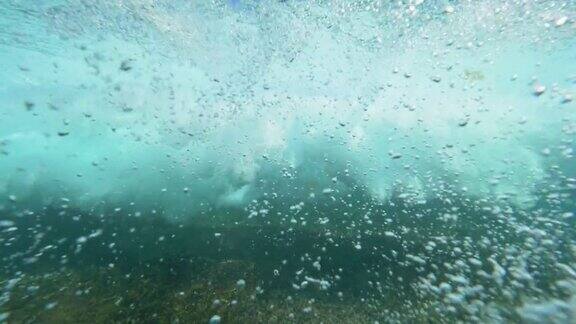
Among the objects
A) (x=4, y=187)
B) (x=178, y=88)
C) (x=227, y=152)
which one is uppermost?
Result: (x=178, y=88)

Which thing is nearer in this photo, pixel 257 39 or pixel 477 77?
pixel 257 39

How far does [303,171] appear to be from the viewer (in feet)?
57.1

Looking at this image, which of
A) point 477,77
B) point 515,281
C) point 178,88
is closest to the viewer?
point 515,281

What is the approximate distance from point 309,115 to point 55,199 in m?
16.8

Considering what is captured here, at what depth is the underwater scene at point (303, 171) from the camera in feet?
23.7

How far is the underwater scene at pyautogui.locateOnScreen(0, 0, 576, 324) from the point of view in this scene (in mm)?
7211

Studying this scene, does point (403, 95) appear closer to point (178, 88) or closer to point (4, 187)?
point (178, 88)

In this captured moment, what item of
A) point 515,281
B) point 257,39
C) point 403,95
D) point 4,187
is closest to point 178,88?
point 257,39

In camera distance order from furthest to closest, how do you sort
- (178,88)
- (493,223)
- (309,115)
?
1. (309,115)
2. (178,88)
3. (493,223)

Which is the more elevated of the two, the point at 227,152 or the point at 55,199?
the point at 227,152

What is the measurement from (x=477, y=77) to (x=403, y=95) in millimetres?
4155

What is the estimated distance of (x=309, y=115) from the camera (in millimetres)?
23609

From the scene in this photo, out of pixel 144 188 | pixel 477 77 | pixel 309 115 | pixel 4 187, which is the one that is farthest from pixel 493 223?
pixel 4 187

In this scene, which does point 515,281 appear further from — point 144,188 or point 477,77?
point 144,188
